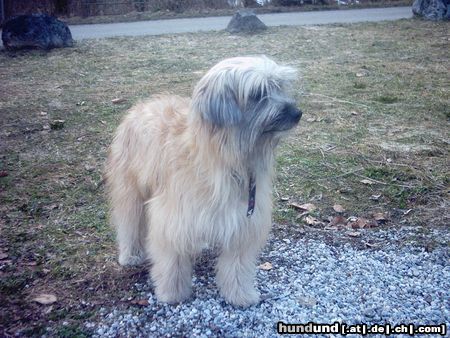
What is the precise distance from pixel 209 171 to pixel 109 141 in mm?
3365

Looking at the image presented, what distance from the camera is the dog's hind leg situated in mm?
3521

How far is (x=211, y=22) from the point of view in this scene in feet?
53.4

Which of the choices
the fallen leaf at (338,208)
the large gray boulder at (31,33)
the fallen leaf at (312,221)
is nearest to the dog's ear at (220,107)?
the fallen leaf at (312,221)

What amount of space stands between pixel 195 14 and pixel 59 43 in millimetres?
7674

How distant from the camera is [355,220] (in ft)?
13.9

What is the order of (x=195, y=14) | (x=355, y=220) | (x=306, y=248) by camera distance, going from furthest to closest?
(x=195, y=14) < (x=355, y=220) < (x=306, y=248)

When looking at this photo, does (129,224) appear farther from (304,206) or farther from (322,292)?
(304,206)

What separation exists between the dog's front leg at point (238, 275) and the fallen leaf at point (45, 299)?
116 cm

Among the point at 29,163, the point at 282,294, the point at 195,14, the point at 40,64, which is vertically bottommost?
the point at 282,294

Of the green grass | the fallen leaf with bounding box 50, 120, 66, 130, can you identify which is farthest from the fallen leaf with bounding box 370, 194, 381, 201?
the fallen leaf with bounding box 50, 120, 66, 130

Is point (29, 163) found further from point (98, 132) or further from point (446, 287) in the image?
point (446, 287)

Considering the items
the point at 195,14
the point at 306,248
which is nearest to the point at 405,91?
the point at 306,248

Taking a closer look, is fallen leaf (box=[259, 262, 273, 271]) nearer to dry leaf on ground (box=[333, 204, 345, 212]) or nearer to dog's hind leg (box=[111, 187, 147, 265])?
dog's hind leg (box=[111, 187, 147, 265])

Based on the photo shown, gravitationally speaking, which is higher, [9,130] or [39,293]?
[9,130]
